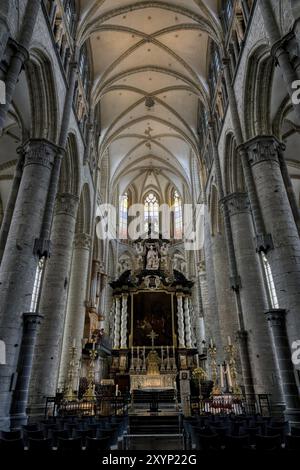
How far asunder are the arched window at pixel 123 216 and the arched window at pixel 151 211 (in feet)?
7.44

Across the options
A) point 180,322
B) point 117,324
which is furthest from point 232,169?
point 117,324

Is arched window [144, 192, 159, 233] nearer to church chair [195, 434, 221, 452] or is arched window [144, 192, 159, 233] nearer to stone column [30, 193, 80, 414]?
stone column [30, 193, 80, 414]

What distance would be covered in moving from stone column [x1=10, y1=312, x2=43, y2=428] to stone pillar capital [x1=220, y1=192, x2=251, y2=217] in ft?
34.6

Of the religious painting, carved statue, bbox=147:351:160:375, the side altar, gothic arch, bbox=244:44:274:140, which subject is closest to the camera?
gothic arch, bbox=244:44:274:140

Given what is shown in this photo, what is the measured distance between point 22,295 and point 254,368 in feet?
29.6

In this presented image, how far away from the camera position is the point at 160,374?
22.2 metres

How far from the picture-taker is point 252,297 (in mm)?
13469

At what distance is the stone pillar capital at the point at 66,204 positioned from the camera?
16.6 m

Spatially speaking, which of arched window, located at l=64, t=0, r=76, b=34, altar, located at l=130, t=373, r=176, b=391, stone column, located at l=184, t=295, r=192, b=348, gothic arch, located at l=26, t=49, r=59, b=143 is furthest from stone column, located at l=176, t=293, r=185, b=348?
arched window, located at l=64, t=0, r=76, b=34

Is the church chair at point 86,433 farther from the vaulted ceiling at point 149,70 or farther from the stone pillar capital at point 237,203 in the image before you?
the vaulted ceiling at point 149,70

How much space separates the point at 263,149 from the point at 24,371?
1118 centimetres

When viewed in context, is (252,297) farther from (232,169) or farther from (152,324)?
(152,324)

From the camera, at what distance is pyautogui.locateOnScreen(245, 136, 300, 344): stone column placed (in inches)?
373
